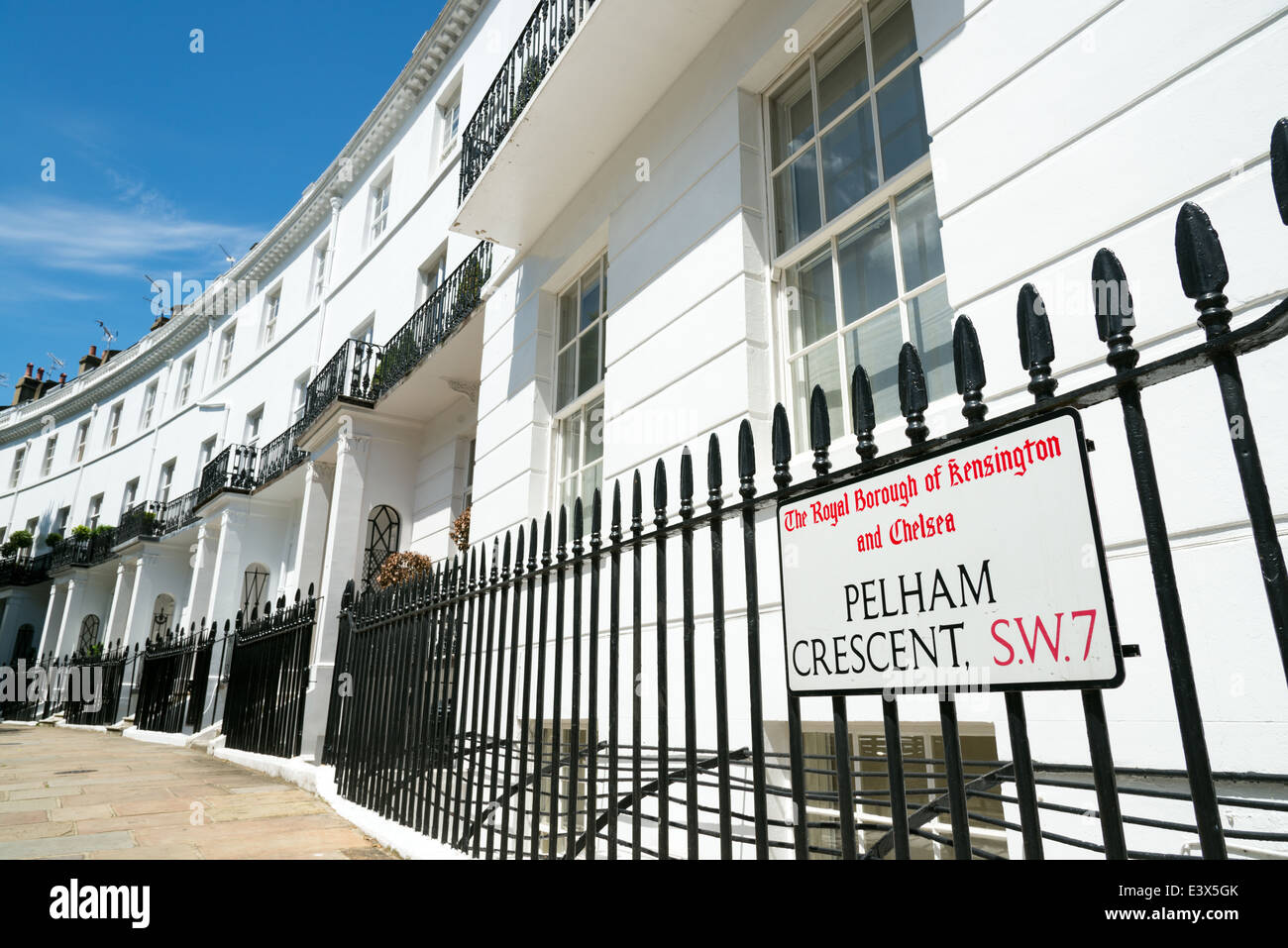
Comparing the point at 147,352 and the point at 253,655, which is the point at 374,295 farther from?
the point at 147,352

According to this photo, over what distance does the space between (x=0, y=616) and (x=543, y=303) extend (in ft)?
117

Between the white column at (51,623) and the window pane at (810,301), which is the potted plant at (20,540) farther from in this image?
the window pane at (810,301)

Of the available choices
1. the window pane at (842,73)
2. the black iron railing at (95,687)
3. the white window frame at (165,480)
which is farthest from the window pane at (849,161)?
the white window frame at (165,480)

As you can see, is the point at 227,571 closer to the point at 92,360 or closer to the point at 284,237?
the point at 284,237

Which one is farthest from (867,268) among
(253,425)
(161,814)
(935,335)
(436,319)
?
(253,425)

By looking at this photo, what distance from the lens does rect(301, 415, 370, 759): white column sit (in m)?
10.4

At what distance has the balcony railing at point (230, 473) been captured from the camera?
17.9m

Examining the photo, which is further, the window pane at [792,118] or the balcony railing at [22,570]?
the balcony railing at [22,570]

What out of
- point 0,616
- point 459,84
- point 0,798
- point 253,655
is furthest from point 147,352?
point 0,798

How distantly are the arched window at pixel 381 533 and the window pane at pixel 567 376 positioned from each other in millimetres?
6319

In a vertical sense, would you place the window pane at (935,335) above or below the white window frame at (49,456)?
below

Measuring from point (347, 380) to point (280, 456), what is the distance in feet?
11.8

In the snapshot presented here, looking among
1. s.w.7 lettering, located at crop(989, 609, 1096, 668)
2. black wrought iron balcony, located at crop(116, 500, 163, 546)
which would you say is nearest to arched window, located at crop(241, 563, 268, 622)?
black wrought iron balcony, located at crop(116, 500, 163, 546)
